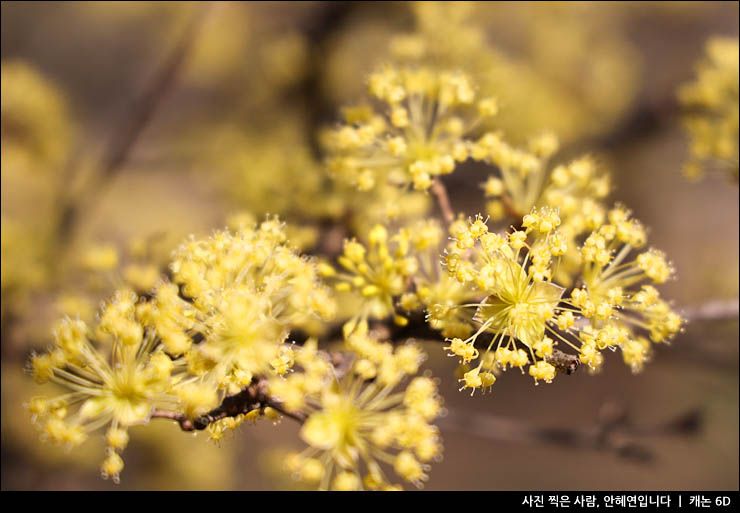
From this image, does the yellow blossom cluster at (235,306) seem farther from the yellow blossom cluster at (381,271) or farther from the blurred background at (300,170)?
the blurred background at (300,170)

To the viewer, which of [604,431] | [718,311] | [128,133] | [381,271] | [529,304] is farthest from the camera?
[128,133]

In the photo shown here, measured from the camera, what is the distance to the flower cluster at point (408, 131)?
1.88 m

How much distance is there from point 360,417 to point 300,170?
1.50 metres

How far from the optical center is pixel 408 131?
6.48 feet

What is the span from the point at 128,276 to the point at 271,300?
0.90 m

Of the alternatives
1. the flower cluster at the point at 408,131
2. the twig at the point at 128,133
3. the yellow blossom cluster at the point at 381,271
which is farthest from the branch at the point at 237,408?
the twig at the point at 128,133

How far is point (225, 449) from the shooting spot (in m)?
3.58

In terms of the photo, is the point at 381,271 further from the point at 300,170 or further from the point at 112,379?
the point at 300,170

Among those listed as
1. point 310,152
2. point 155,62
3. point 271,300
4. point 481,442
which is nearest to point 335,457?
point 271,300

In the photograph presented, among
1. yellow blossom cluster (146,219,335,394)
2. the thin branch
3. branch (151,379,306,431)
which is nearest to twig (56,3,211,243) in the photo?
yellow blossom cluster (146,219,335,394)

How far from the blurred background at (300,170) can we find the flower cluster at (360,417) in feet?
3.27

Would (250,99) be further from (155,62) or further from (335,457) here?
(335,457)

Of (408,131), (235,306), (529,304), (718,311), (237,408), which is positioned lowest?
(237,408)

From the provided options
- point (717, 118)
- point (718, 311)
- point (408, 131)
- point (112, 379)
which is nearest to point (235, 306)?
point (112, 379)
